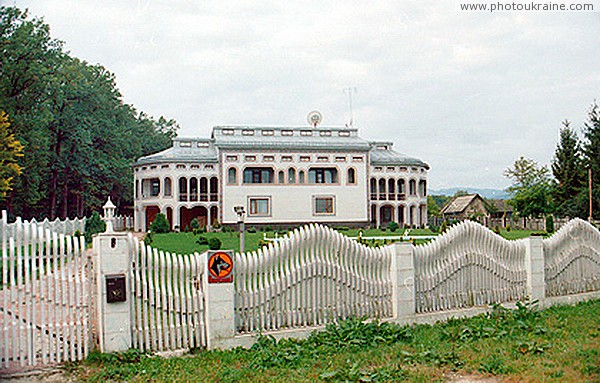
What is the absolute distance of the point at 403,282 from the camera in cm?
867

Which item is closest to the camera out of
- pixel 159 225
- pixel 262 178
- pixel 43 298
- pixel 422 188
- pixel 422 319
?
pixel 43 298

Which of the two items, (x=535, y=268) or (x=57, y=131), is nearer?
(x=535, y=268)

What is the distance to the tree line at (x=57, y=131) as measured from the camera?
32312 millimetres

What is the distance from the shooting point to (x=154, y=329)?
6.89m

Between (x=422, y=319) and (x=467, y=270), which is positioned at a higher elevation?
(x=467, y=270)

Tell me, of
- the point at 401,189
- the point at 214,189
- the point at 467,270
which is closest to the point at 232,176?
the point at 214,189

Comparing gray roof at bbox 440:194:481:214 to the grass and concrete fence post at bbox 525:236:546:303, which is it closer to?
concrete fence post at bbox 525:236:546:303

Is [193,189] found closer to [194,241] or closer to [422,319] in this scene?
[194,241]

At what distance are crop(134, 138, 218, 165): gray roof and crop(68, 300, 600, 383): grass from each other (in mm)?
35981

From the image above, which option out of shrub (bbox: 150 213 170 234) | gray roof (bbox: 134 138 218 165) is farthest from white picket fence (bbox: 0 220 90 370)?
gray roof (bbox: 134 138 218 165)

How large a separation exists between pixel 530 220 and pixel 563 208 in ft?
11.9

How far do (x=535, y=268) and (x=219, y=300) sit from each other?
6.56 meters

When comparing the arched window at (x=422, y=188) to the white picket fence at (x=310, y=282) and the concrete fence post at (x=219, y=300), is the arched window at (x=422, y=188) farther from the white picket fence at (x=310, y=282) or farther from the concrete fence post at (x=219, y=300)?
the concrete fence post at (x=219, y=300)

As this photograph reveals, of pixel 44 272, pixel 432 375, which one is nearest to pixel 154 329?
pixel 44 272
